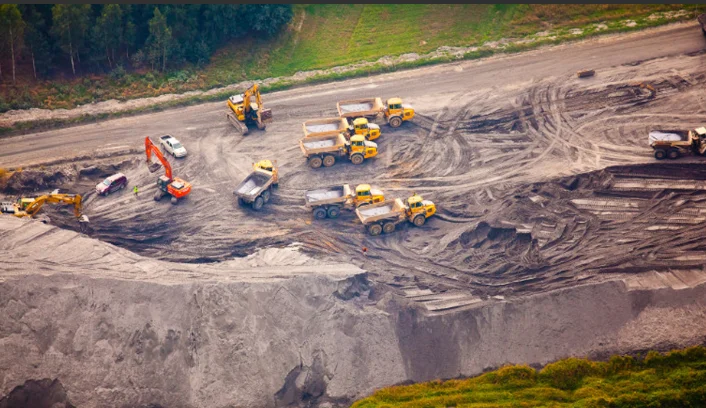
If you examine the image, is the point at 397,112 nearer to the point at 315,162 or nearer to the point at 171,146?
the point at 315,162

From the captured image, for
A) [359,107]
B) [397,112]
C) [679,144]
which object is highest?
[679,144]

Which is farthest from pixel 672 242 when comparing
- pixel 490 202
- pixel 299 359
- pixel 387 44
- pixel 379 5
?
pixel 379 5

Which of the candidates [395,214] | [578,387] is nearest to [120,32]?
[395,214]

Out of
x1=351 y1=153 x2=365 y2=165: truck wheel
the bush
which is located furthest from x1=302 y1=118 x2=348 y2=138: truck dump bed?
the bush

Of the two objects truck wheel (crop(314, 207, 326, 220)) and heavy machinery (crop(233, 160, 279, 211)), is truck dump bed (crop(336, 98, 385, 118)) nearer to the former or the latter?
heavy machinery (crop(233, 160, 279, 211))

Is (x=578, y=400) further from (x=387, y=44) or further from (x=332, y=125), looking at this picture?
(x=387, y=44)

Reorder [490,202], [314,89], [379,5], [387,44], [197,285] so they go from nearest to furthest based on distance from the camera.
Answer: [197,285] < [490,202] < [314,89] < [387,44] < [379,5]
